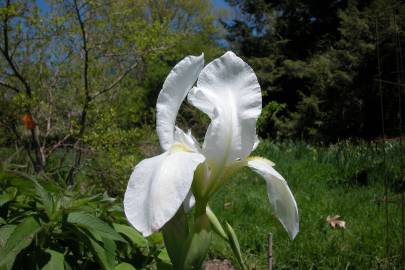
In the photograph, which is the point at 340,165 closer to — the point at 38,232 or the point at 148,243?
the point at 148,243

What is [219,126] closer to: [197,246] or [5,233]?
[197,246]

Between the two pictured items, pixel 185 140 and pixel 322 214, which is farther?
pixel 322 214

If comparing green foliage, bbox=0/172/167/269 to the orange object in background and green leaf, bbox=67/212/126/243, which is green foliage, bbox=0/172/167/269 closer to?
green leaf, bbox=67/212/126/243

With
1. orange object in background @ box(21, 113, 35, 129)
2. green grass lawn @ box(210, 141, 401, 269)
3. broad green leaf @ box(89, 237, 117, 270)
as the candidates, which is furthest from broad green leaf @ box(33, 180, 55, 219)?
orange object in background @ box(21, 113, 35, 129)

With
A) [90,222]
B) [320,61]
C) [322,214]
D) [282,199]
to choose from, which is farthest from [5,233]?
[320,61]

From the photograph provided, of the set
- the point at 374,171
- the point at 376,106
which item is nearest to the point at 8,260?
the point at 374,171

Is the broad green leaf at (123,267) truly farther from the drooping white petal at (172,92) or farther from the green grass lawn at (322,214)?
the green grass lawn at (322,214)

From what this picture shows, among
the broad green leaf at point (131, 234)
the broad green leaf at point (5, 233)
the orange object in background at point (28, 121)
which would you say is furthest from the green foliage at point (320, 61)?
the broad green leaf at point (5, 233)
